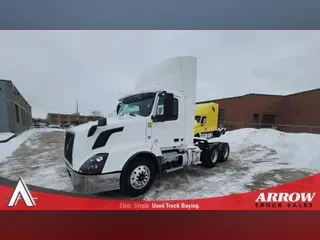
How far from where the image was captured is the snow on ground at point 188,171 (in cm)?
202

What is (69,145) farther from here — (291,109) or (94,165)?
(291,109)

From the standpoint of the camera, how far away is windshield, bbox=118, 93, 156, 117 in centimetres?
226

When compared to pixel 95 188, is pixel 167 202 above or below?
below

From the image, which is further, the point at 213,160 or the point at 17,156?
the point at 213,160

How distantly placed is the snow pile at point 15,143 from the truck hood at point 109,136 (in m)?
0.65

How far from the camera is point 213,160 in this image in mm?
3391

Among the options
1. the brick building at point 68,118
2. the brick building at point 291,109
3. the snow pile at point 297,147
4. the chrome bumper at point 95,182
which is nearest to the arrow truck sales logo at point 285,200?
the snow pile at point 297,147

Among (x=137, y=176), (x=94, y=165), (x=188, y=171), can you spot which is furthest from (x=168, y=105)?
(x=188, y=171)

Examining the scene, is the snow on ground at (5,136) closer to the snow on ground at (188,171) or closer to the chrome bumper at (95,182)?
the snow on ground at (188,171)

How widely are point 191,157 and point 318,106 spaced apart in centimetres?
209

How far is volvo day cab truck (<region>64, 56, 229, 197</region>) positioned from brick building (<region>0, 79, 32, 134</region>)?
0.63 metres
